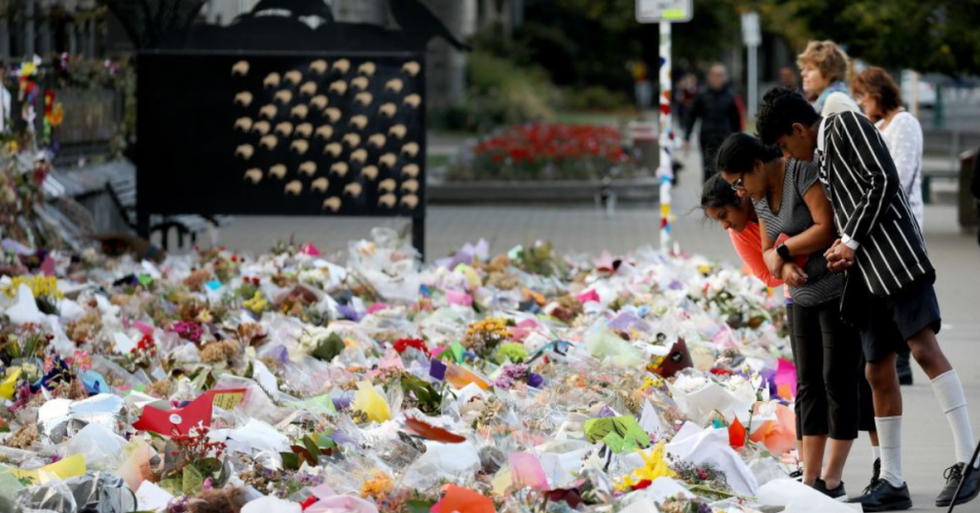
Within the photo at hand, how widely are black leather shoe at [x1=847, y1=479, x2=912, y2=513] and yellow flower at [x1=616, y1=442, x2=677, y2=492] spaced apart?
84cm

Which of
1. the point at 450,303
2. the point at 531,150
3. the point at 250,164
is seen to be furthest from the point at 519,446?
the point at 531,150

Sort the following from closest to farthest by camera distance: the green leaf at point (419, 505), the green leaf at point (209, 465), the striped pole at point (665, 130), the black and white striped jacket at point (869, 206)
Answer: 1. the green leaf at point (419, 505)
2. the green leaf at point (209, 465)
3. the black and white striped jacket at point (869, 206)
4. the striped pole at point (665, 130)

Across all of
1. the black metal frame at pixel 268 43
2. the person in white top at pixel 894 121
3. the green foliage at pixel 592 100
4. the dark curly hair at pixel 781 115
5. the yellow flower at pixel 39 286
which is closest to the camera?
the dark curly hair at pixel 781 115

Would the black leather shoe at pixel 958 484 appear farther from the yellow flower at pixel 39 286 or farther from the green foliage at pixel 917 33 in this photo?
the green foliage at pixel 917 33

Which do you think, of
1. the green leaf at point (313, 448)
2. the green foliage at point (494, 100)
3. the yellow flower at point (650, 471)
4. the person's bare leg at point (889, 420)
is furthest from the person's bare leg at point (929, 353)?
the green foliage at point (494, 100)

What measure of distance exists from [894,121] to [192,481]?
4147 mm

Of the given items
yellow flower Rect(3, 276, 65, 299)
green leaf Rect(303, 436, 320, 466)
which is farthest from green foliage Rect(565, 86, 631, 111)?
green leaf Rect(303, 436, 320, 466)

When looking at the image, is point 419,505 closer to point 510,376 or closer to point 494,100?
point 510,376

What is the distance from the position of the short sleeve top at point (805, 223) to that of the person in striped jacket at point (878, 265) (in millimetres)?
53

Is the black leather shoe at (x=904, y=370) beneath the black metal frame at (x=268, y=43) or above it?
beneath

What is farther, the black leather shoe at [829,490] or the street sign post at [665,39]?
the street sign post at [665,39]

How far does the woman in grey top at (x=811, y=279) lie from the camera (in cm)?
605

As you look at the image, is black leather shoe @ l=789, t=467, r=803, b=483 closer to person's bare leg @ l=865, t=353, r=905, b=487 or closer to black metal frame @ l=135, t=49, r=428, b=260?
person's bare leg @ l=865, t=353, r=905, b=487

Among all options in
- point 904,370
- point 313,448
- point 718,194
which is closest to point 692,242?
point 904,370
